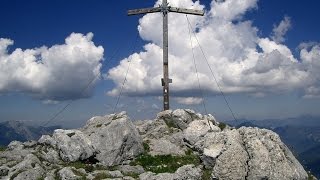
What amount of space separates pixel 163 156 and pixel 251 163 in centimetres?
775

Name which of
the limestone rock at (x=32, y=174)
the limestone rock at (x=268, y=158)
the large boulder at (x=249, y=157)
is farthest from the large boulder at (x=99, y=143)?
the limestone rock at (x=268, y=158)

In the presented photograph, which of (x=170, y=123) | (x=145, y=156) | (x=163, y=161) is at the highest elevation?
(x=170, y=123)

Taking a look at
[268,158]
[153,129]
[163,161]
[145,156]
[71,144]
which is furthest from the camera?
[153,129]

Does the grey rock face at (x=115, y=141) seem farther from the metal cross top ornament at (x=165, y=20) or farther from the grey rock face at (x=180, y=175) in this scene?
the metal cross top ornament at (x=165, y=20)

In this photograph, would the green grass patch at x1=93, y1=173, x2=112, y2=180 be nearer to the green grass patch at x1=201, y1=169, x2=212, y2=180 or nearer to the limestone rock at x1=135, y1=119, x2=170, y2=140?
the green grass patch at x1=201, y1=169, x2=212, y2=180

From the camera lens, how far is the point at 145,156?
28.3 metres

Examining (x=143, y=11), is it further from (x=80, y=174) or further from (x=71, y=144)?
(x=80, y=174)

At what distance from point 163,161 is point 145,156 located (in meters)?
1.56

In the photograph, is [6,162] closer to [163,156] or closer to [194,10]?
[163,156]

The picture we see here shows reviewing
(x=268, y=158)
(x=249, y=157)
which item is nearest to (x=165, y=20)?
(x=249, y=157)

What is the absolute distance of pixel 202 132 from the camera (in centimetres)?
3206

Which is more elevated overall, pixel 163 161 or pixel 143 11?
pixel 143 11

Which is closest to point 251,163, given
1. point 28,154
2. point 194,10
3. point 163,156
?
point 163,156

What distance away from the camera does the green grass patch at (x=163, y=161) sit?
2622 centimetres
